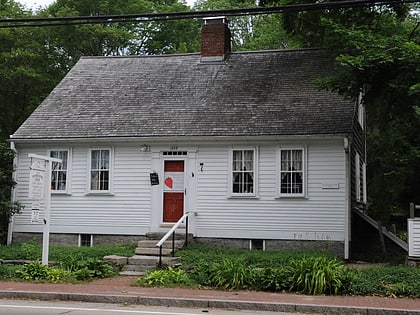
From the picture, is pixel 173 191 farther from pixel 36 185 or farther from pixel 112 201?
pixel 36 185

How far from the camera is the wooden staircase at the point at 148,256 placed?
15.2m

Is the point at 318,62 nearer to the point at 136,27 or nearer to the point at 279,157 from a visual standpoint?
the point at 279,157

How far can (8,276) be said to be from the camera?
14.0 meters

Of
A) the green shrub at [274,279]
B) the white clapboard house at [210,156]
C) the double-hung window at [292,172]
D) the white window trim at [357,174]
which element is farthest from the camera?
the white window trim at [357,174]

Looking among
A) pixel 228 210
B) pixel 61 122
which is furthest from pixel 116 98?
pixel 228 210

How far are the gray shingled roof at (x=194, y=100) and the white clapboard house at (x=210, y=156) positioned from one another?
0.20ft

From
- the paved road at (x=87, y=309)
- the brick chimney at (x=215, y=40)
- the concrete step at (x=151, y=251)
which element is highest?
the brick chimney at (x=215, y=40)

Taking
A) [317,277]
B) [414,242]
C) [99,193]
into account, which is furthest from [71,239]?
[414,242]

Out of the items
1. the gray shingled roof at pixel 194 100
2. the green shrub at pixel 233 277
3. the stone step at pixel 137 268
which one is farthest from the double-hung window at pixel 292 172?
the green shrub at pixel 233 277

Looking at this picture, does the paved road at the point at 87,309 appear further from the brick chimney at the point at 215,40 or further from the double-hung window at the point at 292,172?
the brick chimney at the point at 215,40

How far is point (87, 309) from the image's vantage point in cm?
1057

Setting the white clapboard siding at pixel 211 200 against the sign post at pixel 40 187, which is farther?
the white clapboard siding at pixel 211 200

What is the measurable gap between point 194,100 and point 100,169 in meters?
4.15

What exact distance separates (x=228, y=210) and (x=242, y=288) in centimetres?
597
